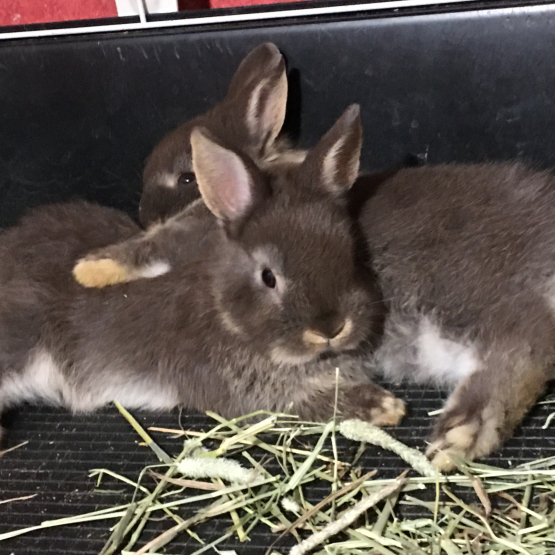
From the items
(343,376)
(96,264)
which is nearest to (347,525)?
(343,376)

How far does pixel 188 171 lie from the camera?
179 centimetres

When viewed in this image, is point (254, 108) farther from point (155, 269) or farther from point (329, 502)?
point (329, 502)

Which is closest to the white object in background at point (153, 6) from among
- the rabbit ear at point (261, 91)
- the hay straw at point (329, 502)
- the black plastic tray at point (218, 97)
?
the black plastic tray at point (218, 97)

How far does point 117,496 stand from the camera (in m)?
1.41

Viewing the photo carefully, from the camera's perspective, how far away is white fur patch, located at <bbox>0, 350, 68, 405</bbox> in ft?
5.54

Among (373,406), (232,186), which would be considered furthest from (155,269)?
(373,406)

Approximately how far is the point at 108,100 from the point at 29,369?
2.86 feet

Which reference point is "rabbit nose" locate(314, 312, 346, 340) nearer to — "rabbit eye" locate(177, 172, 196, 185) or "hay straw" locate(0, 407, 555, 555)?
"hay straw" locate(0, 407, 555, 555)

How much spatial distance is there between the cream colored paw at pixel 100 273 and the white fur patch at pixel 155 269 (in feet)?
0.13

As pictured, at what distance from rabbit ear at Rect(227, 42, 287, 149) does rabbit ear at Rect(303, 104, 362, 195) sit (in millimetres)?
443

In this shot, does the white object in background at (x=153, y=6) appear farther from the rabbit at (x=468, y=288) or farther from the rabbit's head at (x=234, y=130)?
the rabbit at (x=468, y=288)

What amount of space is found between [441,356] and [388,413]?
0.59 feet

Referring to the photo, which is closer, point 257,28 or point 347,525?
point 347,525

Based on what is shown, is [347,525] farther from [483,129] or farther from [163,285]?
[483,129]
